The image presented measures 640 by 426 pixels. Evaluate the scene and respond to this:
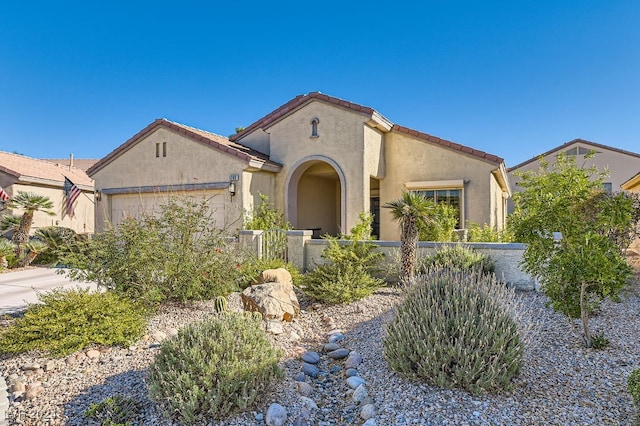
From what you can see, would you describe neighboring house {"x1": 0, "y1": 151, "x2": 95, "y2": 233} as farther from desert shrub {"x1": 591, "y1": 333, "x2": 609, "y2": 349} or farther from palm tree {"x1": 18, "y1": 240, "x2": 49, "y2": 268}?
desert shrub {"x1": 591, "y1": 333, "x2": 609, "y2": 349}

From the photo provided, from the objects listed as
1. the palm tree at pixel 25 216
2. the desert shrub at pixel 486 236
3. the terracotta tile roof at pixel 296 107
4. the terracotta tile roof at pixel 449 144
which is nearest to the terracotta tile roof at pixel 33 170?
the palm tree at pixel 25 216

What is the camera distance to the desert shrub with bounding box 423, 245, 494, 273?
31.2ft

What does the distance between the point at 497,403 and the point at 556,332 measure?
9.28ft

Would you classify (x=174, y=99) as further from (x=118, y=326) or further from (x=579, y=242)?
(x=579, y=242)

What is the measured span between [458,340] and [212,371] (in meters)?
2.92

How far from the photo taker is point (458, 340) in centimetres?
447

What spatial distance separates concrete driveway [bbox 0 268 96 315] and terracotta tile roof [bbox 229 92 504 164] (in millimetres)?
9983

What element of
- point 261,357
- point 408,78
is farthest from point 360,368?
point 408,78

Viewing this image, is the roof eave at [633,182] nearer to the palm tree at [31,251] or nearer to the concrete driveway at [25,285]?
the concrete driveway at [25,285]

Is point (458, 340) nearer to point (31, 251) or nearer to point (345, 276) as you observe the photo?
point (345, 276)

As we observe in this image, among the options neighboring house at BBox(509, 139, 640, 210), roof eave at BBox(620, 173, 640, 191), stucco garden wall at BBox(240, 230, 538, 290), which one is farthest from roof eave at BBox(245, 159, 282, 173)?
neighboring house at BBox(509, 139, 640, 210)

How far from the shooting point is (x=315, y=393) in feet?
16.3

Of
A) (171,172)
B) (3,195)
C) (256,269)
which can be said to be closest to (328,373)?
(256,269)

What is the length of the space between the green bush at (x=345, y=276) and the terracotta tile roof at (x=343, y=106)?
6.79 m
